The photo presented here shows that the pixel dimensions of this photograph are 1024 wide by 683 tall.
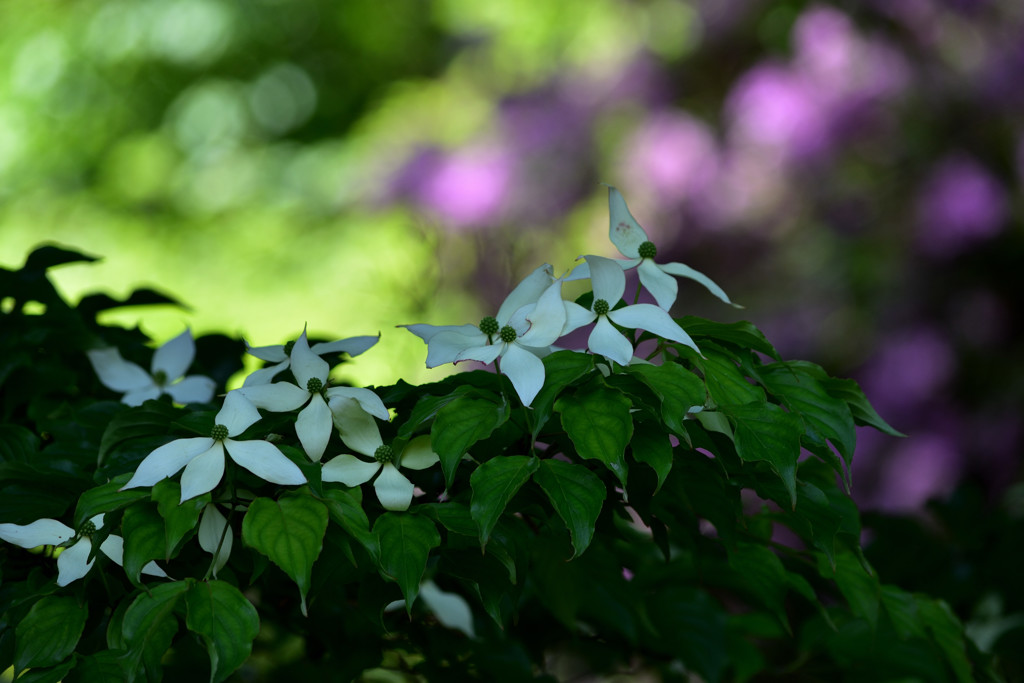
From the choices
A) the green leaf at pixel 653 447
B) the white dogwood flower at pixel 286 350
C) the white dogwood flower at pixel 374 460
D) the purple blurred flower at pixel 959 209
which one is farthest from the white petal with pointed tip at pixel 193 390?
the purple blurred flower at pixel 959 209

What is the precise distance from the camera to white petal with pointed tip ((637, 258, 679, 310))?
0.41 m

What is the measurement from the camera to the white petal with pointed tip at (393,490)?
0.36 metres

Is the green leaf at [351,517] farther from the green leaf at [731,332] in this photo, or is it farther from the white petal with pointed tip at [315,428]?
the green leaf at [731,332]

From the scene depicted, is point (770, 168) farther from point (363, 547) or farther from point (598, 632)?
point (363, 547)

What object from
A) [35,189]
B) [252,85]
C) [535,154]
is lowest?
[35,189]

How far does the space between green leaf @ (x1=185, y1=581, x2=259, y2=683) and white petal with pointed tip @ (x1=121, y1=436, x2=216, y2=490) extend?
0.15ft

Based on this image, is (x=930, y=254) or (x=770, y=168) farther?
(x=770, y=168)

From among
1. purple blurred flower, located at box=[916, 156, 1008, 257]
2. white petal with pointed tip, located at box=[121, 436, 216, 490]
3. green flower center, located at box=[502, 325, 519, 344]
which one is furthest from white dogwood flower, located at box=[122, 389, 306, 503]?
purple blurred flower, located at box=[916, 156, 1008, 257]

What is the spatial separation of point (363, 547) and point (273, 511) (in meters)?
0.04

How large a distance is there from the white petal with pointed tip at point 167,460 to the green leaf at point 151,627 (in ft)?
0.14

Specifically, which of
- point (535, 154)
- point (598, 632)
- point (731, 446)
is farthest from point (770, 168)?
point (731, 446)

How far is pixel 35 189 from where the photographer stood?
393 cm

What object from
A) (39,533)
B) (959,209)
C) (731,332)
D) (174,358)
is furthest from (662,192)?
(39,533)

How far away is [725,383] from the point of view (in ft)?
1.23
